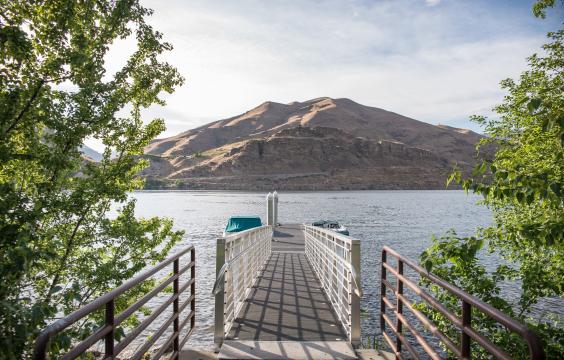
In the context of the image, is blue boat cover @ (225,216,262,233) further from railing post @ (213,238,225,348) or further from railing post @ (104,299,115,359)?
railing post @ (104,299,115,359)

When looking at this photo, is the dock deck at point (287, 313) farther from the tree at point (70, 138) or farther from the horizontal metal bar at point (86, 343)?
the horizontal metal bar at point (86, 343)

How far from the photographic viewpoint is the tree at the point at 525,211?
3.24 meters

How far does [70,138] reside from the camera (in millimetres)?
5609

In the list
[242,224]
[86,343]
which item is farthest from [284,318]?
[242,224]

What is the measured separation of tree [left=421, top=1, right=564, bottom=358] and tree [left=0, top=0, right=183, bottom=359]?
10.9 ft

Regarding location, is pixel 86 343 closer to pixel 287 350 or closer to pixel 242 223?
pixel 287 350

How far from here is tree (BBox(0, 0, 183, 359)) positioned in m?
4.15

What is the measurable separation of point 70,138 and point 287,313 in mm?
4268

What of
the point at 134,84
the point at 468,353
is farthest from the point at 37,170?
the point at 468,353

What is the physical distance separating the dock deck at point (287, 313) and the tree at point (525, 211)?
6.18ft

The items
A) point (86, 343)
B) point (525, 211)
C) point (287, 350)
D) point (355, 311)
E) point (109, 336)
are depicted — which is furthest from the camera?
point (525, 211)

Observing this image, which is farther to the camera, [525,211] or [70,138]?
[525,211]

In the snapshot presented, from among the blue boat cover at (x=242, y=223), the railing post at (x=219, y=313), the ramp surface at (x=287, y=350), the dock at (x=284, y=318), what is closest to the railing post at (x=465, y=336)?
the dock at (x=284, y=318)

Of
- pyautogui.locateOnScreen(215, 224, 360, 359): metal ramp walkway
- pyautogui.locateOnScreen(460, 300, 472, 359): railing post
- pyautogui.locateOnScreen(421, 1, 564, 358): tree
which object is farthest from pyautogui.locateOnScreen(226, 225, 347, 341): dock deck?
pyautogui.locateOnScreen(460, 300, 472, 359): railing post
